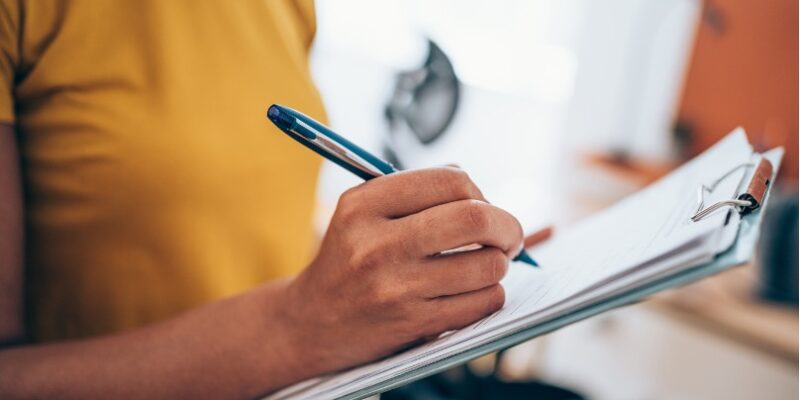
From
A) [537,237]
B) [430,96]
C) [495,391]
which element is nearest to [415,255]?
[537,237]

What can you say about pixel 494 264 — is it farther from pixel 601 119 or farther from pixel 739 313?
pixel 601 119

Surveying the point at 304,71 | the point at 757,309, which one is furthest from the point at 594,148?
the point at 304,71

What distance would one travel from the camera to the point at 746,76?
169 cm

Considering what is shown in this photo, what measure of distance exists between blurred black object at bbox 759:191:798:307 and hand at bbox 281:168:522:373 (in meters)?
1.09

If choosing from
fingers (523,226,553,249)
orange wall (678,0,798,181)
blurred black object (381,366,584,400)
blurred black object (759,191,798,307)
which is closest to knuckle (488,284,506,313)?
fingers (523,226,553,249)

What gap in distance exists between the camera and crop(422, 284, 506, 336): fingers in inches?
14.5

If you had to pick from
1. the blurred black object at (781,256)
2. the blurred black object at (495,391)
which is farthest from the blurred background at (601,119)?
the blurred black object at (495,391)

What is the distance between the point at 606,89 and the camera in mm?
2082

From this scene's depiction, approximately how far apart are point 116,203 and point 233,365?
0.19 m

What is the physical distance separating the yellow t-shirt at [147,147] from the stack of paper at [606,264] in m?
0.21

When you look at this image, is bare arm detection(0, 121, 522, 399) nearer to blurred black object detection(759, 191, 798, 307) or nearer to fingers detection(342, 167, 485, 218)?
fingers detection(342, 167, 485, 218)

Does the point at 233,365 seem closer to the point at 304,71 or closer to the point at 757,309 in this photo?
the point at 304,71

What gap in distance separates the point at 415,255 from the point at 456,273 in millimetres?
30

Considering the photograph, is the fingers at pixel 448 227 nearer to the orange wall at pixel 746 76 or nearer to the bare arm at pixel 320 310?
the bare arm at pixel 320 310
